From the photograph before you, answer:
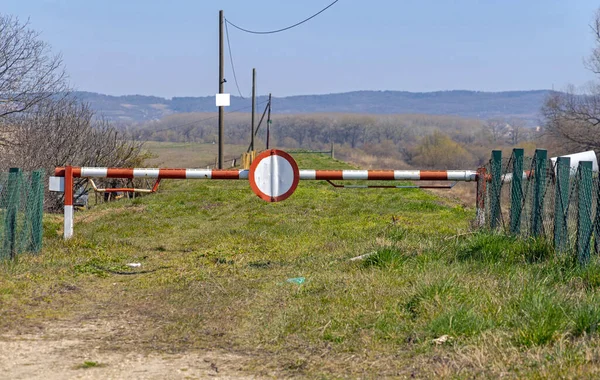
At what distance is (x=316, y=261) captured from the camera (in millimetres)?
9625

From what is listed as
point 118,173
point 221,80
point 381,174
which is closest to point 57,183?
point 118,173

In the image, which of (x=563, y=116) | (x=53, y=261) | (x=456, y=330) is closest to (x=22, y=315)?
(x=53, y=261)

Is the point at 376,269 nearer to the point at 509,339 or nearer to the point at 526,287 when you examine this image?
the point at 526,287

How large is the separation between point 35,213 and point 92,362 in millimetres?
5414

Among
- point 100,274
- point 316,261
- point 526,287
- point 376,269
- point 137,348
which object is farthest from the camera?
Answer: point 316,261

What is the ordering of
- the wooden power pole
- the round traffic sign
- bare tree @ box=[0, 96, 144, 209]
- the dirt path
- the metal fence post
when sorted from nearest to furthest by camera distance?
the dirt path, the round traffic sign, the metal fence post, bare tree @ box=[0, 96, 144, 209], the wooden power pole

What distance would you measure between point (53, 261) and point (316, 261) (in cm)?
319

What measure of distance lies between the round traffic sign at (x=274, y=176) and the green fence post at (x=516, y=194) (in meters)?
2.88

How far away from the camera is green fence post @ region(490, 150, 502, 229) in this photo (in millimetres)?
11203

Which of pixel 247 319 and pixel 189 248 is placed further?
pixel 189 248

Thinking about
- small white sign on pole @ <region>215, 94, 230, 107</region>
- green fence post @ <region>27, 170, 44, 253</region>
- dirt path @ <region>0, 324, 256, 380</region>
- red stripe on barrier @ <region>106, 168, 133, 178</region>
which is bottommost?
dirt path @ <region>0, 324, 256, 380</region>

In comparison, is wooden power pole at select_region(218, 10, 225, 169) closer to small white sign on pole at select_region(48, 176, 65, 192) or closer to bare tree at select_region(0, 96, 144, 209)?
bare tree at select_region(0, 96, 144, 209)

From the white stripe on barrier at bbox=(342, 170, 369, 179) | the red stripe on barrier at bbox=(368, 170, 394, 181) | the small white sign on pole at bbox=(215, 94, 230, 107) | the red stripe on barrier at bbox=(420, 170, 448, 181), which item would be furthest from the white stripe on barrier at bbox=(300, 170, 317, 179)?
the small white sign on pole at bbox=(215, 94, 230, 107)

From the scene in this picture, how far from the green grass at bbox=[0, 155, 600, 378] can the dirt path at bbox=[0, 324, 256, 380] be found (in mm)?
193
